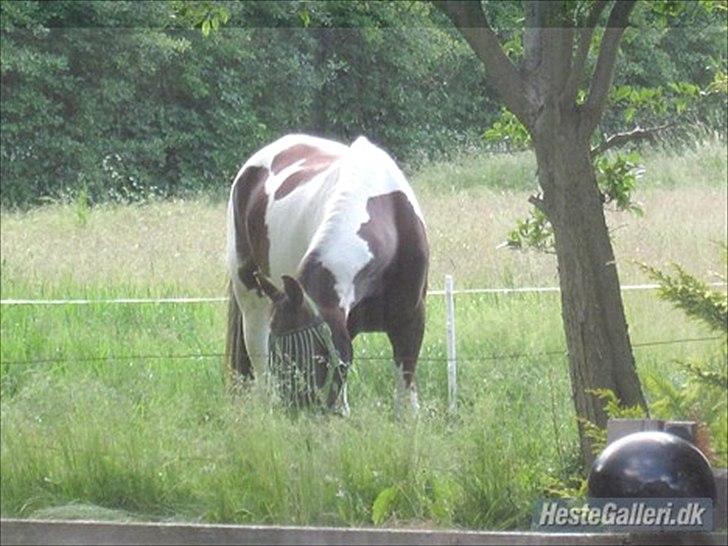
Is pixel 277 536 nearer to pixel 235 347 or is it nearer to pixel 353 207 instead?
pixel 235 347

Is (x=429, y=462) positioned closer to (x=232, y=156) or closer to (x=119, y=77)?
(x=232, y=156)

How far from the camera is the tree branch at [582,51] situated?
702cm

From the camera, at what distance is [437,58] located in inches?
316

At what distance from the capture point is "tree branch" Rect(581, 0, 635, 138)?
7.00 m

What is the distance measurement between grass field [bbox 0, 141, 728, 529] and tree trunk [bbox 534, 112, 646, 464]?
291 mm

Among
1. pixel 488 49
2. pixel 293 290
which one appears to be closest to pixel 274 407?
pixel 293 290

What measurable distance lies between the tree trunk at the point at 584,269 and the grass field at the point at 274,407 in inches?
11.4

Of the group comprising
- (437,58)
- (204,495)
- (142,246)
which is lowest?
(204,495)

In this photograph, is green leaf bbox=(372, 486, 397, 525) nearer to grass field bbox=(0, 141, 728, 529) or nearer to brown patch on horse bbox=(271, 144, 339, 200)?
grass field bbox=(0, 141, 728, 529)

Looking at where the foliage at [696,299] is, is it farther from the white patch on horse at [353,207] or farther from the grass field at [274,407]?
the white patch on horse at [353,207]

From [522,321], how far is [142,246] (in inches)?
79.6

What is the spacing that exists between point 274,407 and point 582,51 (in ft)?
7.26

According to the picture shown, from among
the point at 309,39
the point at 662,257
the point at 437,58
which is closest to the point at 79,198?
the point at 309,39

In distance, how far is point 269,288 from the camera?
8055 millimetres
